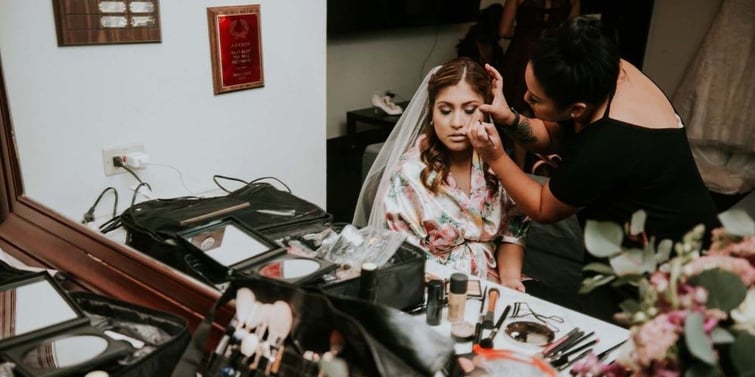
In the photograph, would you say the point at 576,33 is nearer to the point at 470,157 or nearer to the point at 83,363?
the point at 470,157

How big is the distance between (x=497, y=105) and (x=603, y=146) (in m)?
0.35

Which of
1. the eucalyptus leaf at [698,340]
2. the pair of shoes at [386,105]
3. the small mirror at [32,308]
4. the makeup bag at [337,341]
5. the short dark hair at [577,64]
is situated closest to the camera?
the eucalyptus leaf at [698,340]

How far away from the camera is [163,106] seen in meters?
1.44

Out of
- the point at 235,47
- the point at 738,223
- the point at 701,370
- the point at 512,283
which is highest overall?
the point at 235,47

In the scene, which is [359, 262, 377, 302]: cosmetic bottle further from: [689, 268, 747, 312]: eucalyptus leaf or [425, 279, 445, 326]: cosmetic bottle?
[689, 268, 747, 312]: eucalyptus leaf

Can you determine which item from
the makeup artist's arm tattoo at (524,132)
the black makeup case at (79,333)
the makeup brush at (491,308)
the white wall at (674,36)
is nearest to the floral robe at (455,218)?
the makeup artist's arm tattoo at (524,132)

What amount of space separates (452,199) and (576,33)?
1.68 feet

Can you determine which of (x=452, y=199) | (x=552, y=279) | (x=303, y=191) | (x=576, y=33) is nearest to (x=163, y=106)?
(x=303, y=191)

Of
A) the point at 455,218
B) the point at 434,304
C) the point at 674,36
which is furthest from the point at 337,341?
the point at 674,36

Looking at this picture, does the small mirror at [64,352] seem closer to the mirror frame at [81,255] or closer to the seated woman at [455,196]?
the mirror frame at [81,255]

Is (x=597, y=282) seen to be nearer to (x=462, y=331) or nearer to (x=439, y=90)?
(x=462, y=331)

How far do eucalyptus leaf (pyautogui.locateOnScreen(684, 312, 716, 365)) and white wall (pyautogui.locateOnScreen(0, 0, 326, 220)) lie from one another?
1.26 metres

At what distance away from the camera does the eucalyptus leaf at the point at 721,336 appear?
48 cm

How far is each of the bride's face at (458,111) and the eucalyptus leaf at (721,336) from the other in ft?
3.36
